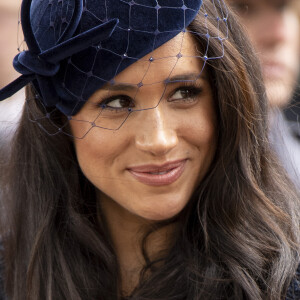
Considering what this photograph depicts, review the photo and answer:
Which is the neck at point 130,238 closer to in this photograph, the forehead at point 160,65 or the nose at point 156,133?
the nose at point 156,133

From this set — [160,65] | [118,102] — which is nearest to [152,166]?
[118,102]

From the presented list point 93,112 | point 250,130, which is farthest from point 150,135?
point 250,130

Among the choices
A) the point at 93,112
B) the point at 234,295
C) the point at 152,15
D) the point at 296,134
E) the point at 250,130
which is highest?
the point at 152,15

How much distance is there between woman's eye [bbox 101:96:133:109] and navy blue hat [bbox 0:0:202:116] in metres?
0.08

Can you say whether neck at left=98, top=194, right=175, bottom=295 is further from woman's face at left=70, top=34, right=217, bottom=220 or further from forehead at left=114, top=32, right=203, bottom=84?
forehead at left=114, top=32, right=203, bottom=84

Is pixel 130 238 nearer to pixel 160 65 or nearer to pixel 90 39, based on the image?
pixel 160 65

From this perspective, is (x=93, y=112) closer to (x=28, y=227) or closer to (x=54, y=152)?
(x=54, y=152)

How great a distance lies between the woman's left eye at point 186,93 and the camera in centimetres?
253

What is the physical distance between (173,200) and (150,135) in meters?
0.30

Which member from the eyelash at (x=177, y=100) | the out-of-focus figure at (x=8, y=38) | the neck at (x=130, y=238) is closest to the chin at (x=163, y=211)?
the neck at (x=130, y=238)

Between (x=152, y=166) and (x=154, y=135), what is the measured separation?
162 mm

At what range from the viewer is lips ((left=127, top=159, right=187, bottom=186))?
2570 mm

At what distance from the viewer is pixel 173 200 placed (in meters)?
2.60

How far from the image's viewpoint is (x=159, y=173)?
102 inches
